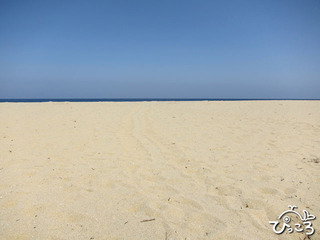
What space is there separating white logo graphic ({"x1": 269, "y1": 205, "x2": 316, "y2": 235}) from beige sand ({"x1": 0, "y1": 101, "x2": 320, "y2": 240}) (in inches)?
2.6

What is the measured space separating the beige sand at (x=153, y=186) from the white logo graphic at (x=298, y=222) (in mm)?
66

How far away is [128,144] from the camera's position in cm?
621

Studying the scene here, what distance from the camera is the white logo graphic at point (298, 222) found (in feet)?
8.33

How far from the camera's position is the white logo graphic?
2539 millimetres

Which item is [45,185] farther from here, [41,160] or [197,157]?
[197,157]

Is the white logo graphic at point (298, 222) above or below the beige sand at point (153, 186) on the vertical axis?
below

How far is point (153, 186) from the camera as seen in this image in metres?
3.57

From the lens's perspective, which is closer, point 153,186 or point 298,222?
point 298,222

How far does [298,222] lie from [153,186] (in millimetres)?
1944

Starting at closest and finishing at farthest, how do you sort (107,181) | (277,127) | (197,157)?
(107,181), (197,157), (277,127)

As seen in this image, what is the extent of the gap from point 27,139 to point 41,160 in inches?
89.7

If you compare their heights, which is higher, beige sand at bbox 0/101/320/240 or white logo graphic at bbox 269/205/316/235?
beige sand at bbox 0/101/320/240

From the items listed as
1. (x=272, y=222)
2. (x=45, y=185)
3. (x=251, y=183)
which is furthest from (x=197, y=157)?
(x=45, y=185)

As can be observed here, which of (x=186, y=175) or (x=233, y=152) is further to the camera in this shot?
(x=233, y=152)
